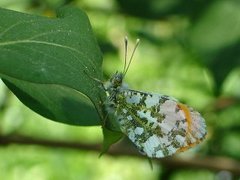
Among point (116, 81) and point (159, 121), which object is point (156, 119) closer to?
point (159, 121)

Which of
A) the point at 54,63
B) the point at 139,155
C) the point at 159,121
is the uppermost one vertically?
the point at 54,63

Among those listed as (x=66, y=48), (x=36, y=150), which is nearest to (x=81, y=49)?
(x=66, y=48)

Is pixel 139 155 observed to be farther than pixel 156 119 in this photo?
Yes

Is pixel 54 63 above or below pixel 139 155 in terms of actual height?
above

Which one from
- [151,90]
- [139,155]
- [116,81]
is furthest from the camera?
[151,90]

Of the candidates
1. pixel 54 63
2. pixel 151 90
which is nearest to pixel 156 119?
pixel 54 63

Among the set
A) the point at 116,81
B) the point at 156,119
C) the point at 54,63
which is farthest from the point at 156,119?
the point at 54,63

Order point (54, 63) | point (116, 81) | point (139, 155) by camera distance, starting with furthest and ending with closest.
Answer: point (139, 155), point (116, 81), point (54, 63)
